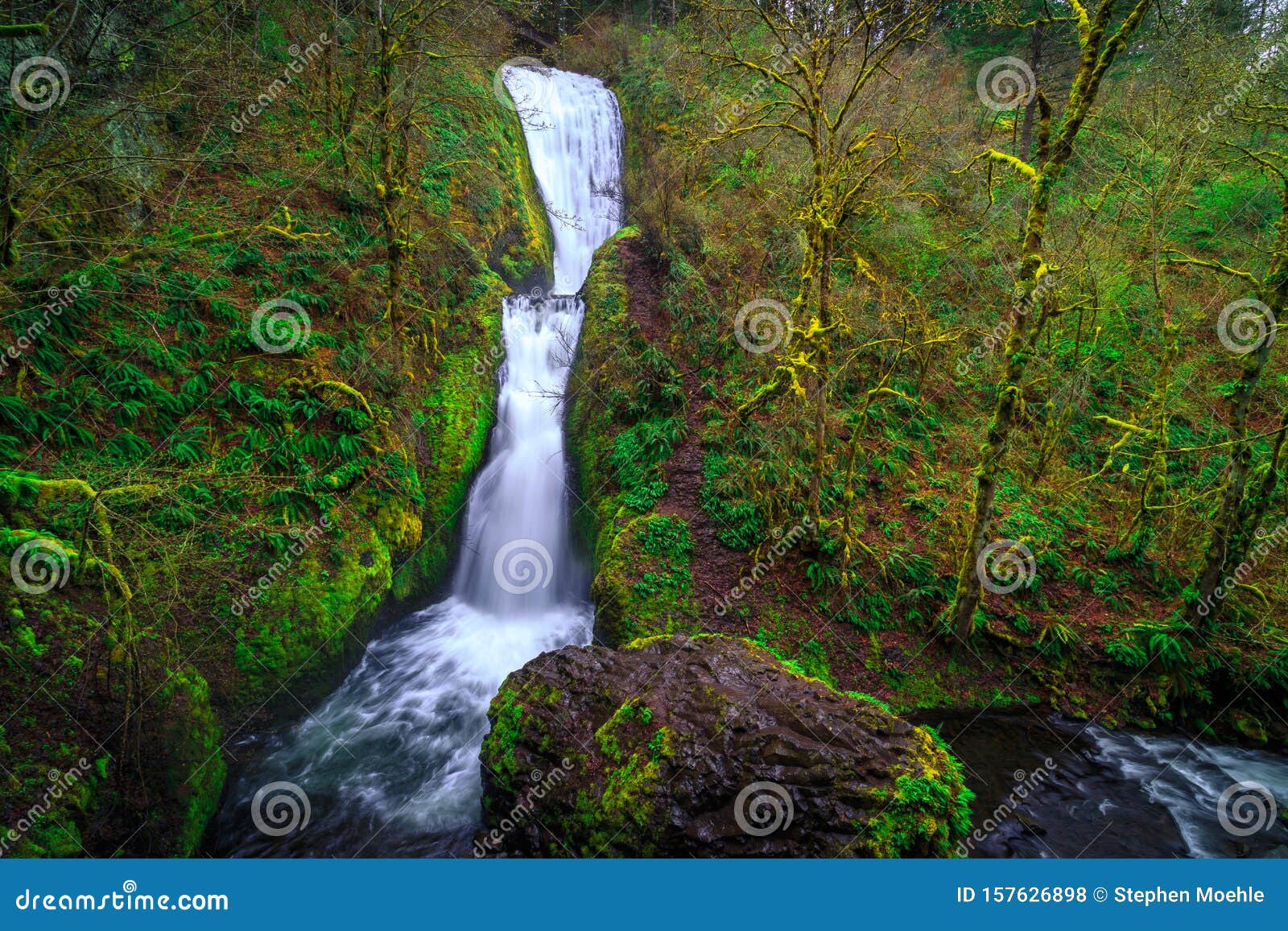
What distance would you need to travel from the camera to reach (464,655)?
853cm

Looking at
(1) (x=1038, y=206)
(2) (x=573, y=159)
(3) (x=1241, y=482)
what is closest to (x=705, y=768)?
(1) (x=1038, y=206)

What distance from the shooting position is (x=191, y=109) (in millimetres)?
7797

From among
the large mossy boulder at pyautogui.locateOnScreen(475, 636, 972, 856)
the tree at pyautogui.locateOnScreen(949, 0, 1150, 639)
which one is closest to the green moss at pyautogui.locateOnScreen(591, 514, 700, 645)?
the large mossy boulder at pyautogui.locateOnScreen(475, 636, 972, 856)

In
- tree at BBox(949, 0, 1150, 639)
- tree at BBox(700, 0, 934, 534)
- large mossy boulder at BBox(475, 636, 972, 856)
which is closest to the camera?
large mossy boulder at BBox(475, 636, 972, 856)

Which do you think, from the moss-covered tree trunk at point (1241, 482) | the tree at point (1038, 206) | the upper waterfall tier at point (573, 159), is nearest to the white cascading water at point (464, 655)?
the upper waterfall tier at point (573, 159)

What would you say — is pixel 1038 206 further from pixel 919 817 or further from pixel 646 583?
pixel 646 583

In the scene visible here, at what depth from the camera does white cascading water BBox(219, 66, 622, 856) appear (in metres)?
6.00

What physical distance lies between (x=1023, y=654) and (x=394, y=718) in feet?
28.3

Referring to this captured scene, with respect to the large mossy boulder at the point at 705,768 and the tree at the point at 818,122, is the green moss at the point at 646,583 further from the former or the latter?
the tree at the point at 818,122

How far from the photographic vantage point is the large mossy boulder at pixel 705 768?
419cm

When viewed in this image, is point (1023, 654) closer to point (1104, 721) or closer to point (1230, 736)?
point (1104, 721)

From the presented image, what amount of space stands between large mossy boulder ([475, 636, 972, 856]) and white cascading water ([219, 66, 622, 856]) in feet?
5.33

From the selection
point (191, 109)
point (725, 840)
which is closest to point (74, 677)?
point (725, 840)

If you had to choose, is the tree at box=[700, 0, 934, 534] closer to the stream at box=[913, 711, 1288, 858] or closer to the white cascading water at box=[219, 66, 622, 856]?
the stream at box=[913, 711, 1288, 858]
